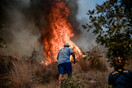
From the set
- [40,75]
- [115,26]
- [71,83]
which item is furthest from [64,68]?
[115,26]

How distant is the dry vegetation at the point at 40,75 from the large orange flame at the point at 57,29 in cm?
408

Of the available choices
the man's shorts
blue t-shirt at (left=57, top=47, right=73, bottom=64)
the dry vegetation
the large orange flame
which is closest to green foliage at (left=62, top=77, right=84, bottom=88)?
the dry vegetation

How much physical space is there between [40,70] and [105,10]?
5.04m

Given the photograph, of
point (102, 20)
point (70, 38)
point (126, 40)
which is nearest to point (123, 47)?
point (126, 40)

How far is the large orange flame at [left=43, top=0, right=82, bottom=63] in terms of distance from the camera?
9.96 metres

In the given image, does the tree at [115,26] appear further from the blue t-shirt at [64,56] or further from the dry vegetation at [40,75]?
the blue t-shirt at [64,56]

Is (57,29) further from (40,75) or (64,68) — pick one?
(64,68)

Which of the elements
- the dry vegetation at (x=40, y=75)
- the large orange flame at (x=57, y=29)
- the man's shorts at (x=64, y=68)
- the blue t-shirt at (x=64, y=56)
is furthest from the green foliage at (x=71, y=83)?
the large orange flame at (x=57, y=29)

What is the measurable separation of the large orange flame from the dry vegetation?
408 centimetres

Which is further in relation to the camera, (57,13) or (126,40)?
(57,13)

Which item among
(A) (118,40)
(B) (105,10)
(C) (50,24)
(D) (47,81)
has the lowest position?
(D) (47,81)

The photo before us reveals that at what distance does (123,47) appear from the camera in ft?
4.89

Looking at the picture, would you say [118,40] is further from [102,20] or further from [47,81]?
[47,81]

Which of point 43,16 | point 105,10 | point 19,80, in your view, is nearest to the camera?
point 105,10
